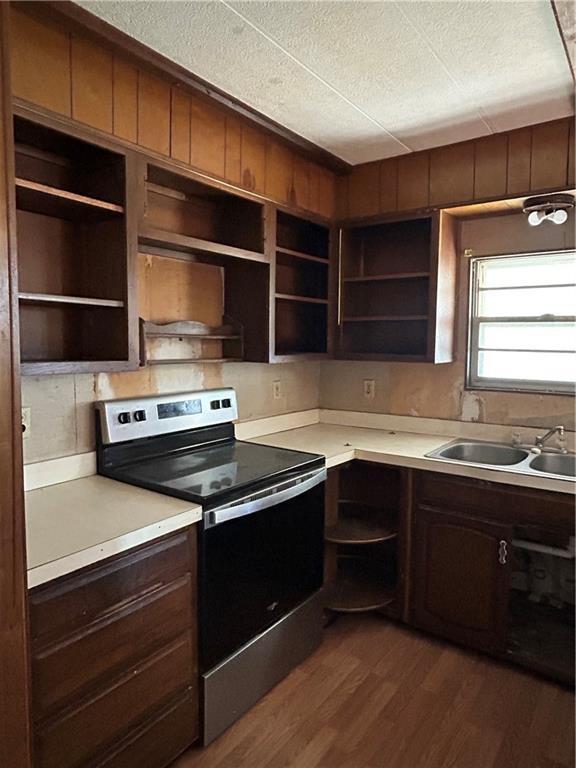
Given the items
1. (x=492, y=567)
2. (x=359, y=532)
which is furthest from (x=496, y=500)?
(x=359, y=532)

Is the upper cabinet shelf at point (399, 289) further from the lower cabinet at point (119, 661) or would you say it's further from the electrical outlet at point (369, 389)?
the lower cabinet at point (119, 661)

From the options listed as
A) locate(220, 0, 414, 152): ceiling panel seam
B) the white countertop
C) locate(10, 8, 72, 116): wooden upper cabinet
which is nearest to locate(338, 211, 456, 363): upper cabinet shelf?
locate(220, 0, 414, 152): ceiling panel seam

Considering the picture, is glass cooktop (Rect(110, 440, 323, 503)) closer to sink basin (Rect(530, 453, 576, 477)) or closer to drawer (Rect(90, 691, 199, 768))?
drawer (Rect(90, 691, 199, 768))

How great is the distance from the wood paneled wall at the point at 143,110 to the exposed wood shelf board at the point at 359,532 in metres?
1.63

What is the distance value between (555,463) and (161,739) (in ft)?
6.45

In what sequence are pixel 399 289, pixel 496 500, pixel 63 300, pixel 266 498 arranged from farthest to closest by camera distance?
1. pixel 399 289
2. pixel 496 500
3. pixel 266 498
4. pixel 63 300

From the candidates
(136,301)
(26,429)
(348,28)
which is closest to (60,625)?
(26,429)

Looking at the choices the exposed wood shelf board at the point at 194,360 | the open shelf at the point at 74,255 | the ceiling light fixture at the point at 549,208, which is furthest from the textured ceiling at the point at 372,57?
the exposed wood shelf board at the point at 194,360

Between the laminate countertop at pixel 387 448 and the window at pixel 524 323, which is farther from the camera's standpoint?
the window at pixel 524 323

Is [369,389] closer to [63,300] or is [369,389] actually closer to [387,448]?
[387,448]

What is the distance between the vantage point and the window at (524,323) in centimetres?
245

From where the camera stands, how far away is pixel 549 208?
7.41ft

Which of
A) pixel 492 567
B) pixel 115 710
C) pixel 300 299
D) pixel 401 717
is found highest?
pixel 300 299

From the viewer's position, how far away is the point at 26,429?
1737mm
